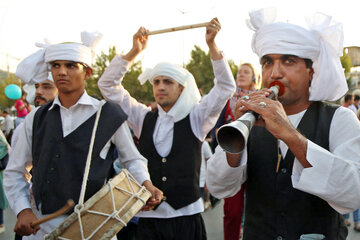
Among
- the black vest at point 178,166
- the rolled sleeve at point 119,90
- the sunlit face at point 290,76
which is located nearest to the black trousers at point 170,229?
the black vest at point 178,166

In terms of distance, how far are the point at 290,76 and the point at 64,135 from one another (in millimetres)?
1611

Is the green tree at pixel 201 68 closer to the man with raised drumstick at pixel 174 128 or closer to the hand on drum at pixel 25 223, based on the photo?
the man with raised drumstick at pixel 174 128

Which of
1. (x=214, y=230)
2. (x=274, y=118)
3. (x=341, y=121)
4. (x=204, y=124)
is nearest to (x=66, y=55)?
(x=204, y=124)

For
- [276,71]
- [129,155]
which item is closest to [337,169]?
[276,71]

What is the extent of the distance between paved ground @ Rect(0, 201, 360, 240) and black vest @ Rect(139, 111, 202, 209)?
2429 mm

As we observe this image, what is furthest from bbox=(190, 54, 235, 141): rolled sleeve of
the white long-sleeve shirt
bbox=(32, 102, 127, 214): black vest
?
the white long-sleeve shirt

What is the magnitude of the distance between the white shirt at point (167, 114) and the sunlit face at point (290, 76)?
57.0 inches

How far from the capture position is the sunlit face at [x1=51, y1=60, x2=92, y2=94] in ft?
9.49

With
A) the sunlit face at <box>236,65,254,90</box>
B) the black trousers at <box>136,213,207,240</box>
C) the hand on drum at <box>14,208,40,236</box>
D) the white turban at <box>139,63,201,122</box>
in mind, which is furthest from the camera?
the sunlit face at <box>236,65,254,90</box>

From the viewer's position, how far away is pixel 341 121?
82.2 inches

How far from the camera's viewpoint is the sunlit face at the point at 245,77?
17.1 feet

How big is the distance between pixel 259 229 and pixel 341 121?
0.78 metres

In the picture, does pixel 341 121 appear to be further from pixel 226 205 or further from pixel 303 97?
pixel 226 205

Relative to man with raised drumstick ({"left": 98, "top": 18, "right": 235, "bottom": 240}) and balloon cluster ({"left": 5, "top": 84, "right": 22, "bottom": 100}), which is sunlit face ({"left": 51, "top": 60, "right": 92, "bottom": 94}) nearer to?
man with raised drumstick ({"left": 98, "top": 18, "right": 235, "bottom": 240})
